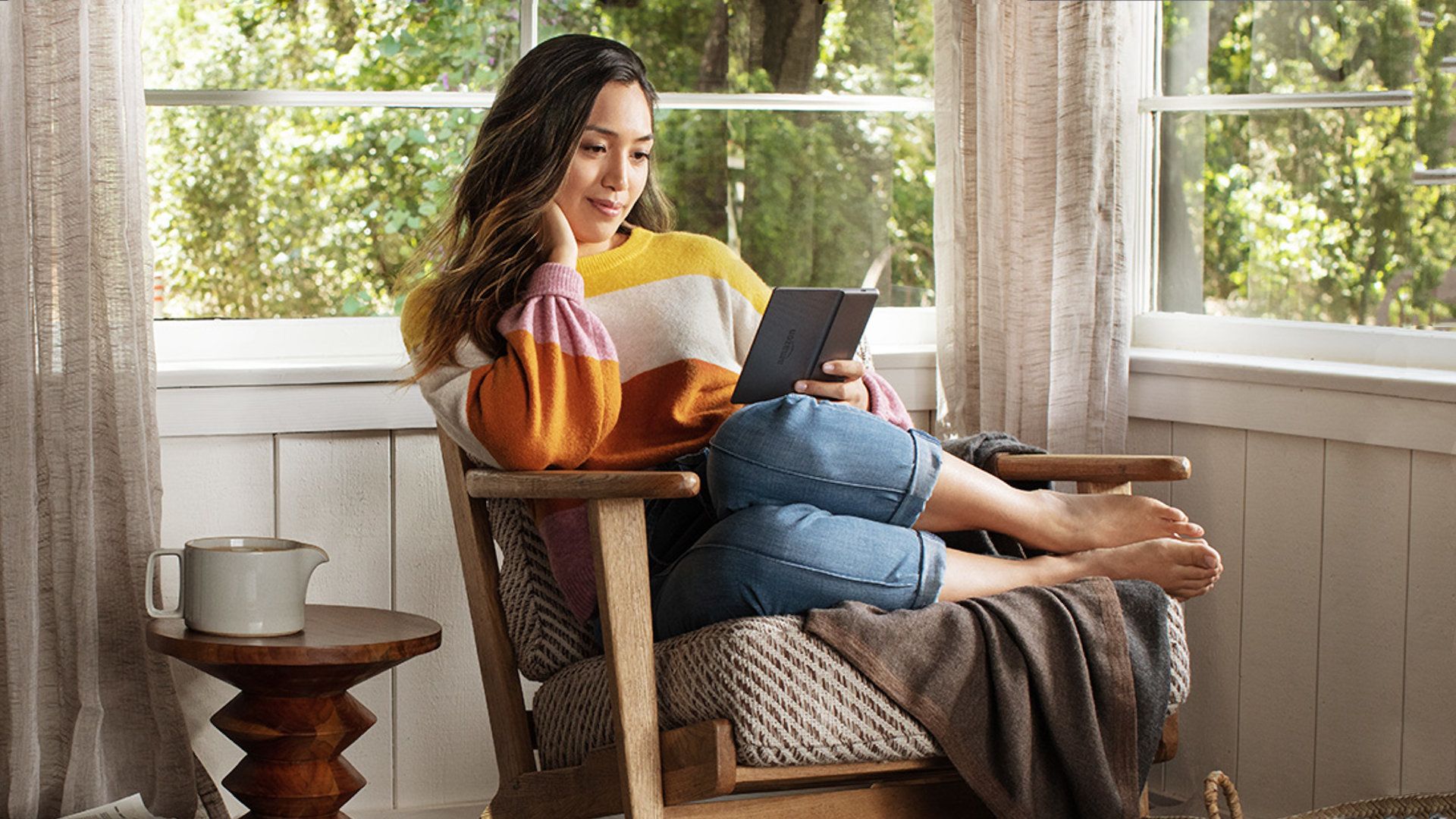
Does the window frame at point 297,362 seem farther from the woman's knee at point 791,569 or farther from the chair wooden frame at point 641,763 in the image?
the woman's knee at point 791,569

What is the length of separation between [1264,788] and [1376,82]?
1058 millimetres

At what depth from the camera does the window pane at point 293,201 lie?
2336 mm

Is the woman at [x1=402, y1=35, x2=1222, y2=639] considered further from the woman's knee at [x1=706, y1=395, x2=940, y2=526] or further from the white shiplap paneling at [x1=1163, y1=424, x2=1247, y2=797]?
the white shiplap paneling at [x1=1163, y1=424, x2=1247, y2=797]

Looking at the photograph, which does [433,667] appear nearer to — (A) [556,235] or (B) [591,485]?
(A) [556,235]

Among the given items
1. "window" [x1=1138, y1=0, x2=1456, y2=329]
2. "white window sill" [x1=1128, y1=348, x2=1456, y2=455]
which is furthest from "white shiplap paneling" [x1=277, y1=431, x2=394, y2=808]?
"window" [x1=1138, y1=0, x2=1456, y2=329]

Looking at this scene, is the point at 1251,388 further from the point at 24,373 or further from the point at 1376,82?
the point at 24,373

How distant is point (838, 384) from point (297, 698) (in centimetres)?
78

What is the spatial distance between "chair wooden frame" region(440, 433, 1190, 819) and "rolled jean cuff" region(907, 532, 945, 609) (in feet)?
0.63

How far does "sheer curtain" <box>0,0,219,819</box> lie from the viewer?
1989 millimetres

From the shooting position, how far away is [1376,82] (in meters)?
2.31

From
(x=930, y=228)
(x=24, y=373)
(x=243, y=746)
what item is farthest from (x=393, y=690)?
(x=930, y=228)

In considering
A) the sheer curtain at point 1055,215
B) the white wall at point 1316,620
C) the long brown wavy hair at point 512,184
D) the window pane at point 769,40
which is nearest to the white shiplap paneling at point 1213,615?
the white wall at point 1316,620

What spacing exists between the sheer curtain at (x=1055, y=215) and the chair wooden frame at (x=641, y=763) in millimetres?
736

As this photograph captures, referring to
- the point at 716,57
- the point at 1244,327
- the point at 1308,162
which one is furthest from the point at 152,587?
the point at 1308,162
